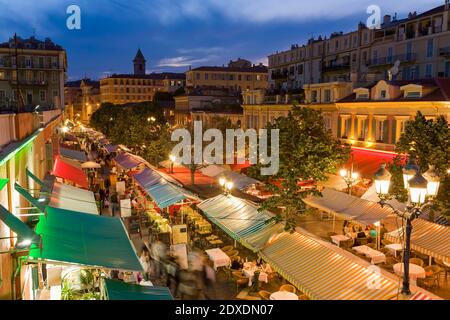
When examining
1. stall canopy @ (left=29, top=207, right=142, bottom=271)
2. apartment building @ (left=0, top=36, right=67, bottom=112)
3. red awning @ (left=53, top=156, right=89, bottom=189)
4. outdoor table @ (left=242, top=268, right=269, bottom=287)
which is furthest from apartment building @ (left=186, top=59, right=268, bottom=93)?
stall canopy @ (left=29, top=207, right=142, bottom=271)

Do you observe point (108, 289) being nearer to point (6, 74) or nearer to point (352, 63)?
point (352, 63)

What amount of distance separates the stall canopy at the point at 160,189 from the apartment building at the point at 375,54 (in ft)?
66.7

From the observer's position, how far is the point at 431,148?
16.2 m

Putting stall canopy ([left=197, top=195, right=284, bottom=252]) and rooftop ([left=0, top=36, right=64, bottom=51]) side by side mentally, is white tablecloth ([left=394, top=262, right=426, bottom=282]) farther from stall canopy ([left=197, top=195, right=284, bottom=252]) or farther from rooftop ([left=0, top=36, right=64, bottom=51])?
rooftop ([left=0, top=36, right=64, bottom=51])

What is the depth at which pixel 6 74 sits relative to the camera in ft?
223

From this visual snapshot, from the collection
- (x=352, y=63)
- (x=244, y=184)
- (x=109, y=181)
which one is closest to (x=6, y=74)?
(x=109, y=181)

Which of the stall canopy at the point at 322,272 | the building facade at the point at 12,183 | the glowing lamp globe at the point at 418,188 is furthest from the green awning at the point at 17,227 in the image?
the stall canopy at the point at 322,272

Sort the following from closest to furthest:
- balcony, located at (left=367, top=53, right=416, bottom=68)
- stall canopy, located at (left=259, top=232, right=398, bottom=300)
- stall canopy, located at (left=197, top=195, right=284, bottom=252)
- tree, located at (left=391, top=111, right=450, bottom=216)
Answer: stall canopy, located at (left=259, top=232, right=398, bottom=300)
stall canopy, located at (left=197, top=195, right=284, bottom=252)
tree, located at (left=391, top=111, right=450, bottom=216)
balcony, located at (left=367, top=53, right=416, bottom=68)

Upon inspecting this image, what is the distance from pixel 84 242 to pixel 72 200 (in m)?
5.48

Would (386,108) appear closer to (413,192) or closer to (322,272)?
(322,272)

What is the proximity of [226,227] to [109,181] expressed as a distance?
16.0 meters

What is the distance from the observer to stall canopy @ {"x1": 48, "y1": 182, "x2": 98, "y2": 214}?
44.3 feet

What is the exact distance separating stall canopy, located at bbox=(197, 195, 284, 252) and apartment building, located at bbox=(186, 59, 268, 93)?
8006cm

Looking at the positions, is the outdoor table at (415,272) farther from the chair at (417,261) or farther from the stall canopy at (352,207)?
the stall canopy at (352,207)
